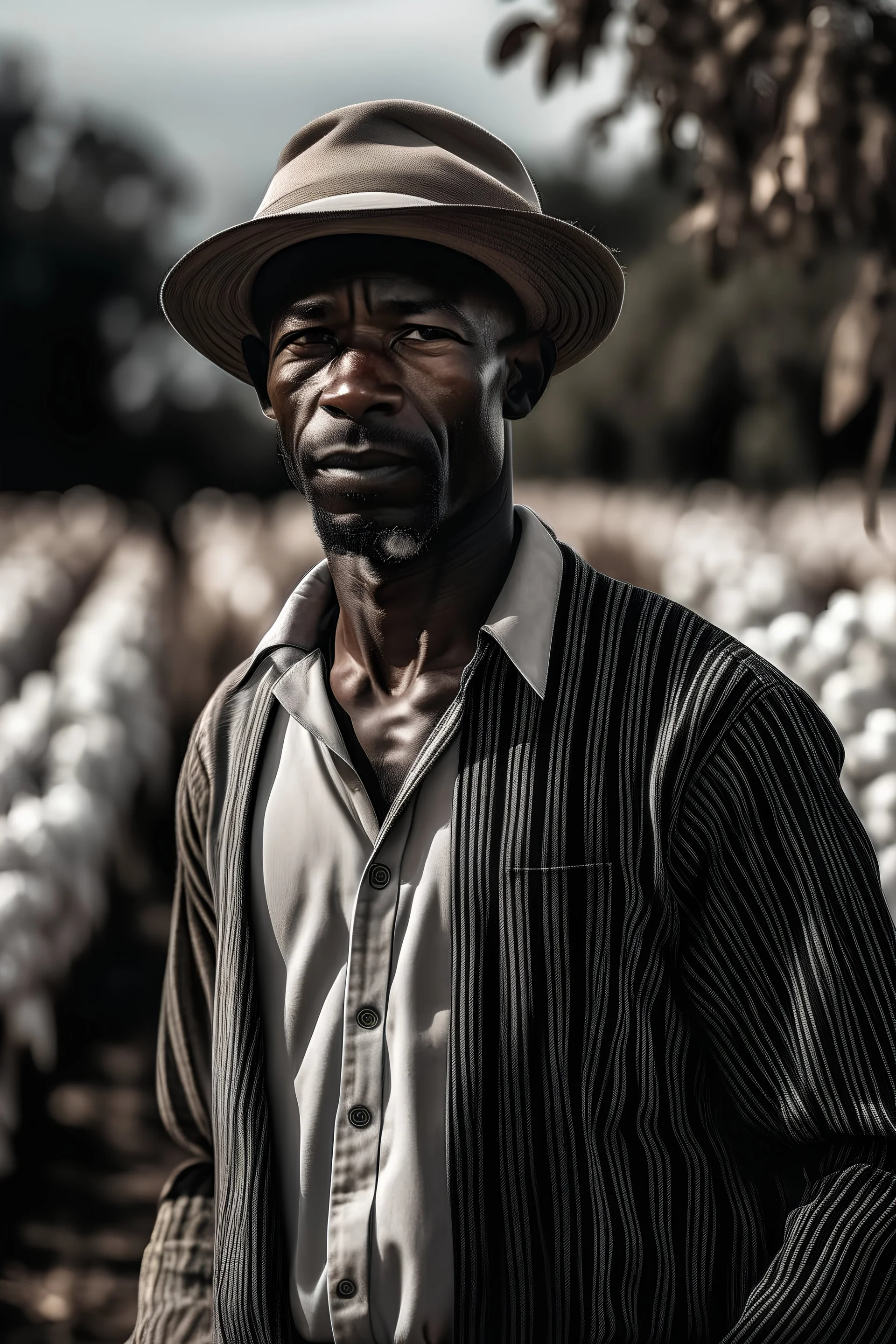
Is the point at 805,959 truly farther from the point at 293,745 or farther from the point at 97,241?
the point at 97,241

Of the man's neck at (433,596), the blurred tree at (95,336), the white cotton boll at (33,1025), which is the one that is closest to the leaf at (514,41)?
the white cotton boll at (33,1025)

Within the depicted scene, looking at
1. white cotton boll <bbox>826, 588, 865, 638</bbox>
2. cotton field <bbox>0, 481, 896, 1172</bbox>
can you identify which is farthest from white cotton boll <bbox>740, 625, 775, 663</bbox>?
white cotton boll <bbox>826, 588, 865, 638</bbox>

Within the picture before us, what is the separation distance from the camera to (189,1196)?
1.56 m

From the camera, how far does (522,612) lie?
1318 mm

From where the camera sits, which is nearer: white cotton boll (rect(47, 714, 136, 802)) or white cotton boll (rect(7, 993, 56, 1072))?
white cotton boll (rect(7, 993, 56, 1072))

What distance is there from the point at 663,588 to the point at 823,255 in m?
1.07

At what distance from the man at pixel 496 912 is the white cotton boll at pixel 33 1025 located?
5.67ft

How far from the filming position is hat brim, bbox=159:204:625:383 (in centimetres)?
124

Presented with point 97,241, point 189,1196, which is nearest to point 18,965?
point 189,1196

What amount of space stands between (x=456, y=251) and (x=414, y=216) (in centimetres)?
7

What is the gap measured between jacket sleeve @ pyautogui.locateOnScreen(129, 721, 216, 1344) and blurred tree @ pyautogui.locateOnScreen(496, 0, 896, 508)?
219cm

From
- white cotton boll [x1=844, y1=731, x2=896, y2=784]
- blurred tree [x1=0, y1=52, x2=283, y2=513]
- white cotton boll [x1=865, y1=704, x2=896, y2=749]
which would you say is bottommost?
white cotton boll [x1=844, y1=731, x2=896, y2=784]

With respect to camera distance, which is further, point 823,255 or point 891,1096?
point 823,255

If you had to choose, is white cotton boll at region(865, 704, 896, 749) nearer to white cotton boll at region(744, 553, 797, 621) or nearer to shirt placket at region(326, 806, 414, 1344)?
white cotton boll at region(744, 553, 797, 621)
